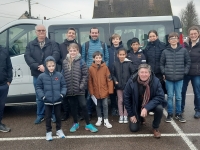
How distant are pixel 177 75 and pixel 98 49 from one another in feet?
5.34

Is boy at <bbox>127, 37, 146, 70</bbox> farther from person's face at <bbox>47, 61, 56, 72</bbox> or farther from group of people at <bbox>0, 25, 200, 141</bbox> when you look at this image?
person's face at <bbox>47, 61, 56, 72</bbox>

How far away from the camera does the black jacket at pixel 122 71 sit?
4.59 meters

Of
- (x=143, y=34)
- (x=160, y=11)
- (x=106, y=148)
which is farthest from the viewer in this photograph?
(x=160, y=11)

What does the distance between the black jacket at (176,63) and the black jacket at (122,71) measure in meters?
0.70

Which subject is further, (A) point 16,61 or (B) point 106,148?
(A) point 16,61

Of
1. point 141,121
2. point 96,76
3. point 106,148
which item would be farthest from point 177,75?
point 106,148

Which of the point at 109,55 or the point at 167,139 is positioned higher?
the point at 109,55

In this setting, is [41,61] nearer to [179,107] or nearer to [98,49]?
[98,49]

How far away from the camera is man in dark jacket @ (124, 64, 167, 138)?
13.1 feet

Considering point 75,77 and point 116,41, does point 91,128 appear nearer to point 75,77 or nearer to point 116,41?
point 75,77

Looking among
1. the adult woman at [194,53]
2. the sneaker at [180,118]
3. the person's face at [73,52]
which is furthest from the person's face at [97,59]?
the sneaker at [180,118]

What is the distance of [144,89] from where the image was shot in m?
4.09

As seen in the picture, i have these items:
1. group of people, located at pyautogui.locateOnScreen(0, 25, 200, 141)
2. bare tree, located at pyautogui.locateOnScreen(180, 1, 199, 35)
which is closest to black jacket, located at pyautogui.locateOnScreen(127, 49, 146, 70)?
group of people, located at pyautogui.locateOnScreen(0, 25, 200, 141)

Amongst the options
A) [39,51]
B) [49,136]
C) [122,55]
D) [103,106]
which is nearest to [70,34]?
[39,51]
